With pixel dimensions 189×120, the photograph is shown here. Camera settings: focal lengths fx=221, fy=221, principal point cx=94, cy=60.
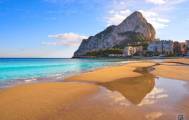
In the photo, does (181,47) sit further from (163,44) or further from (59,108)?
(59,108)

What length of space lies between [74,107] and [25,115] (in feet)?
6.53

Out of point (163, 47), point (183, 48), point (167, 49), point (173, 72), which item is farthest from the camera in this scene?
point (163, 47)

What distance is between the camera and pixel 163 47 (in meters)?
164

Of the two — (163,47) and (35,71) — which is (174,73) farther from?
(163,47)

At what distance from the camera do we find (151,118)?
735 centimetres

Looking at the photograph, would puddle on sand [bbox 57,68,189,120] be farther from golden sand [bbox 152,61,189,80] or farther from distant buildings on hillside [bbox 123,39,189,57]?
distant buildings on hillside [bbox 123,39,189,57]

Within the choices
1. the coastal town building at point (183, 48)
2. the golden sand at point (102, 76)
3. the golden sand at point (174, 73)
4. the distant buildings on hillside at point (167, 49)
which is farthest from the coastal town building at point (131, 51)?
the golden sand at point (102, 76)

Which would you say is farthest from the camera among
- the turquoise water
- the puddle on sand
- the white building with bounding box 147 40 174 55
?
Result: the white building with bounding box 147 40 174 55

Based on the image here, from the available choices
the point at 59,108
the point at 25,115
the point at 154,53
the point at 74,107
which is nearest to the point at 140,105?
the point at 74,107

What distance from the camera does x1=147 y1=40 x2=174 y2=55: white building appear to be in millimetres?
158375

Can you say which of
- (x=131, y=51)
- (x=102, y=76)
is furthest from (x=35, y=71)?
(x=131, y=51)

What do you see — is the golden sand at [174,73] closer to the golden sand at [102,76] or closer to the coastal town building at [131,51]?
the golden sand at [102,76]

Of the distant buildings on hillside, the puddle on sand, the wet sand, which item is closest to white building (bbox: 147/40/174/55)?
the distant buildings on hillside

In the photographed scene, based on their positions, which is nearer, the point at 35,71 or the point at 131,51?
the point at 35,71
